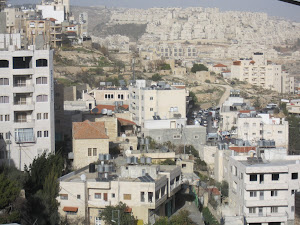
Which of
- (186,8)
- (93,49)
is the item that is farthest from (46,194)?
(186,8)

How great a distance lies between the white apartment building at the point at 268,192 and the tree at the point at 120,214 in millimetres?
2802

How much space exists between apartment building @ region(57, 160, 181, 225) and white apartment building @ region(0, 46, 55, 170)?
7.81 ft

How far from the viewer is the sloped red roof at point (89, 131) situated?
14508 mm

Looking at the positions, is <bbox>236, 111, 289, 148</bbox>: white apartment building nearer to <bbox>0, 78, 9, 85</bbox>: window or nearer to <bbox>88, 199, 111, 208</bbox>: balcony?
<bbox>0, 78, 9, 85</bbox>: window

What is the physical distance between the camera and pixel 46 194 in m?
11.2

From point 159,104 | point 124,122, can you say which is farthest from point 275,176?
point 159,104

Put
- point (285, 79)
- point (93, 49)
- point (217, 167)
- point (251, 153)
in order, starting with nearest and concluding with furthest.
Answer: point (251, 153) → point (217, 167) → point (93, 49) → point (285, 79)

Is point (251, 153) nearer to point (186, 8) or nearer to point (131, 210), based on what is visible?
point (131, 210)

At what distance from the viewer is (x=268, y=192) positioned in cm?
1331

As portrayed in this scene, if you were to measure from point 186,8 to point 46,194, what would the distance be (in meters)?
72.0

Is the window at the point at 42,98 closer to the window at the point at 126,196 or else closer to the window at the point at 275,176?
the window at the point at 126,196

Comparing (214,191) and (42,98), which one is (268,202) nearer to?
(214,191)

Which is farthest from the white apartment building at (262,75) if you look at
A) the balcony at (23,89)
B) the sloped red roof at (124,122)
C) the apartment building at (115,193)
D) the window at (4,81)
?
the apartment building at (115,193)

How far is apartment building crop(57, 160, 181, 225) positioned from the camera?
11281 millimetres
